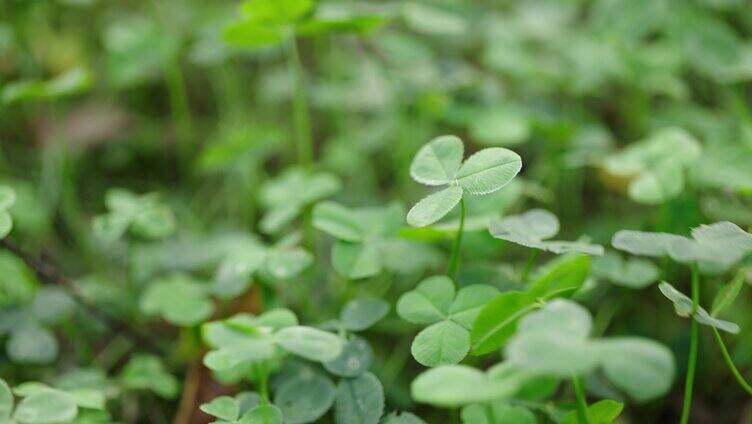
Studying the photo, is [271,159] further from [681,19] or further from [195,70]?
[681,19]

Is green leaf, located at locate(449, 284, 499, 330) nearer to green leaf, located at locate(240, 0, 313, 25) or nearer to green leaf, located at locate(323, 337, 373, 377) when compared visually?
green leaf, located at locate(323, 337, 373, 377)

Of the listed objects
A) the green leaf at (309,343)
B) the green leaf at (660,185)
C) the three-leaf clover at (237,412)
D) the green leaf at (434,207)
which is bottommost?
the three-leaf clover at (237,412)

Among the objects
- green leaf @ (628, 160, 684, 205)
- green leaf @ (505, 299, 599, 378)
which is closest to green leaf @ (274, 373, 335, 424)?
green leaf @ (505, 299, 599, 378)

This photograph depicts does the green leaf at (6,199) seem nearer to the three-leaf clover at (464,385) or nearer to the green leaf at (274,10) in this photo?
the green leaf at (274,10)

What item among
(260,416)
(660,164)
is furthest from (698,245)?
(260,416)

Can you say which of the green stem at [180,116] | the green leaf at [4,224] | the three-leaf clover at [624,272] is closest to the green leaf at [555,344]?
the three-leaf clover at [624,272]

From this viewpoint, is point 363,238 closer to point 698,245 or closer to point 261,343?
point 261,343
